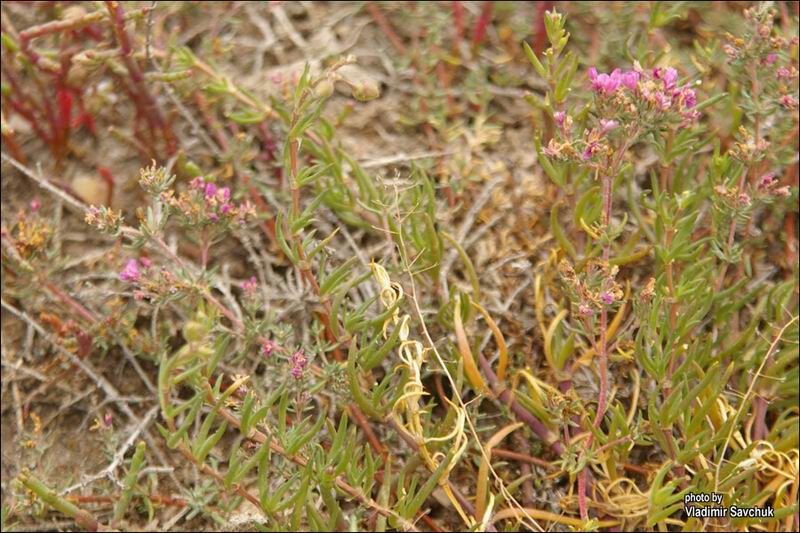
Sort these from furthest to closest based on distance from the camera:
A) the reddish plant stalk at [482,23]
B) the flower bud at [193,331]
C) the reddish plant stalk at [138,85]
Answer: the reddish plant stalk at [482,23], the reddish plant stalk at [138,85], the flower bud at [193,331]

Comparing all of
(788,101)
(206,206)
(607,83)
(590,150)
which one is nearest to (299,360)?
(206,206)

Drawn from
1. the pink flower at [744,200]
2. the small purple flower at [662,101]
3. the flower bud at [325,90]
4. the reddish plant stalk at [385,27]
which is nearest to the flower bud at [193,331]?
the flower bud at [325,90]

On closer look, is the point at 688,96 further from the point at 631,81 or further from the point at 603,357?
the point at 603,357

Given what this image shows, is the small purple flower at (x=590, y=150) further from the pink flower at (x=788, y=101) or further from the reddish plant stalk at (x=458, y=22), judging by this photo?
the reddish plant stalk at (x=458, y=22)

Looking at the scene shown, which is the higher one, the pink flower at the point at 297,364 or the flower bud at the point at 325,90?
the flower bud at the point at 325,90

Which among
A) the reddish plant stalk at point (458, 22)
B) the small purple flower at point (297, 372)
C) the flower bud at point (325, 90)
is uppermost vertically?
the flower bud at point (325, 90)

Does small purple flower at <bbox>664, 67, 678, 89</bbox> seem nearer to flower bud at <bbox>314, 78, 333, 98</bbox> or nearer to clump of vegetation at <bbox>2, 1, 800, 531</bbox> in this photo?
clump of vegetation at <bbox>2, 1, 800, 531</bbox>

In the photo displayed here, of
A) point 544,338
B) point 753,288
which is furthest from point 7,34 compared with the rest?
point 753,288

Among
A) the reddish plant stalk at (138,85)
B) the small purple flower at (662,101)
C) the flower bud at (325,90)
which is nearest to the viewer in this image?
the small purple flower at (662,101)
